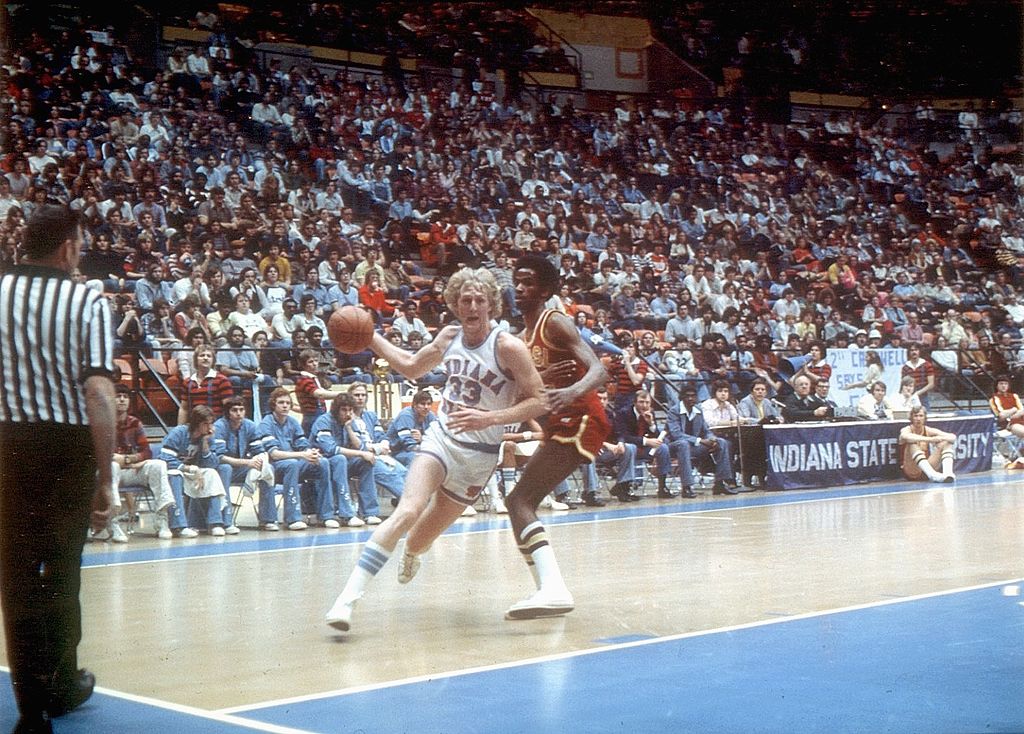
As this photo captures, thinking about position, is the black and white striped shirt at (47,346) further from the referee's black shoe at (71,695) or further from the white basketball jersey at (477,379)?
the white basketball jersey at (477,379)

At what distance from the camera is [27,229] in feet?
10.0

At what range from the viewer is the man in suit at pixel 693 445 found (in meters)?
9.47

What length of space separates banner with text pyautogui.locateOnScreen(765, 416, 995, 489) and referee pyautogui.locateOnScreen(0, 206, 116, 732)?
26.7 feet

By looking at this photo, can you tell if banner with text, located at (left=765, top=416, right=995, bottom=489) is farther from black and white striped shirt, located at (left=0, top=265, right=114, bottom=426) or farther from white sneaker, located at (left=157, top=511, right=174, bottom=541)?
black and white striped shirt, located at (left=0, top=265, right=114, bottom=426)

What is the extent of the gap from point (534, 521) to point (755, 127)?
484 centimetres

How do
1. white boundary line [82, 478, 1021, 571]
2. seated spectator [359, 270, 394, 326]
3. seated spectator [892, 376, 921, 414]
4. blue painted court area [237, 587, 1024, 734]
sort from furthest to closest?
seated spectator [892, 376, 921, 414] < white boundary line [82, 478, 1021, 571] < seated spectator [359, 270, 394, 326] < blue painted court area [237, 587, 1024, 734]

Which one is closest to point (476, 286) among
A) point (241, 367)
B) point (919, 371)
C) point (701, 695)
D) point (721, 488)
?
point (701, 695)

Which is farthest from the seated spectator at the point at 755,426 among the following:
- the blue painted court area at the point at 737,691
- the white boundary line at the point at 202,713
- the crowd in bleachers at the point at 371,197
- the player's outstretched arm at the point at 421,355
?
the white boundary line at the point at 202,713

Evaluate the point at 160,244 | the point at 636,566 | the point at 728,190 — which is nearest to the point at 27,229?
the point at 636,566

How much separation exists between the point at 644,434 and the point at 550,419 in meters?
4.51

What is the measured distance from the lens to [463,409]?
440 centimetres

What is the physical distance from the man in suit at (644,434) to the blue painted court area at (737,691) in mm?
4385

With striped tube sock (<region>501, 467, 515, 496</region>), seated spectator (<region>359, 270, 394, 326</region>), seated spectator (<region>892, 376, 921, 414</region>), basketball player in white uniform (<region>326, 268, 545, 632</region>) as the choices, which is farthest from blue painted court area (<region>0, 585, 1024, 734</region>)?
seated spectator (<region>892, 376, 921, 414</region>)

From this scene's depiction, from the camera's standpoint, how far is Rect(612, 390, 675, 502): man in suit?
8922mm
